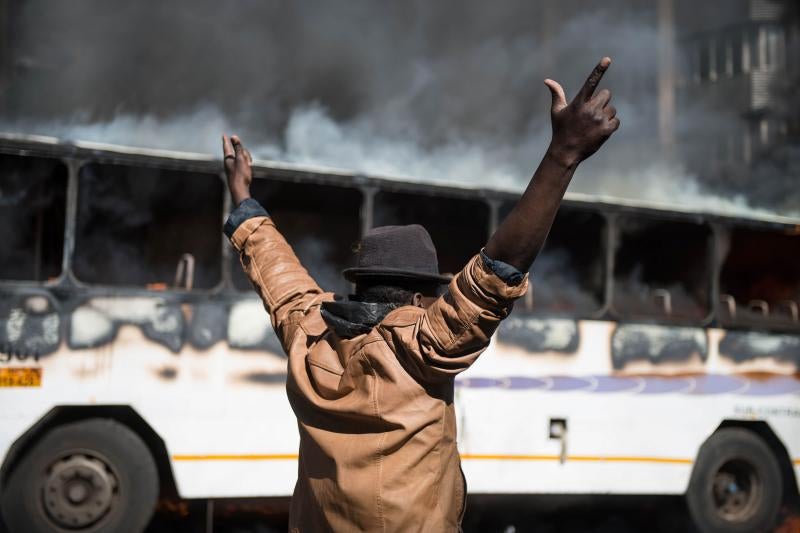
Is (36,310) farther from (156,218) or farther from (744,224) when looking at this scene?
(744,224)

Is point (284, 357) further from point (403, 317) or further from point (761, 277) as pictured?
point (761, 277)

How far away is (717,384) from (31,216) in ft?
18.1

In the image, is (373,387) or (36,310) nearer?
(373,387)

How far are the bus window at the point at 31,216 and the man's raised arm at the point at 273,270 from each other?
3896mm

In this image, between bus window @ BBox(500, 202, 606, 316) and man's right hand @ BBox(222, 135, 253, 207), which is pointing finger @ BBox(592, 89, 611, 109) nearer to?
man's right hand @ BBox(222, 135, 253, 207)

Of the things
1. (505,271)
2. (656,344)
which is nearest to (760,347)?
(656,344)

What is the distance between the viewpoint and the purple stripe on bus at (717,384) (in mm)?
7914

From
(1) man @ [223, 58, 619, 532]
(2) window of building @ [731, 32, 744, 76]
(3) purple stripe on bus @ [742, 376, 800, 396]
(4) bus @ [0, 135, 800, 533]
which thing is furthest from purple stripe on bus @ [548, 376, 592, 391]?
(2) window of building @ [731, 32, 744, 76]

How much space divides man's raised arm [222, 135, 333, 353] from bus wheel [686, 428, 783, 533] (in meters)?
5.87

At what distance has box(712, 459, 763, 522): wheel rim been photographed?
8.04 m

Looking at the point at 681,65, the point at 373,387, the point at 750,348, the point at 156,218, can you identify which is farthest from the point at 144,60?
the point at 681,65

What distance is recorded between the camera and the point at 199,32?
505 inches

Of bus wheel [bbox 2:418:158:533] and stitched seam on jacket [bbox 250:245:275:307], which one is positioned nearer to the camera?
stitched seam on jacket [bbox 250:245:275:307]

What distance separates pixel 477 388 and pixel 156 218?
278 centimetres
